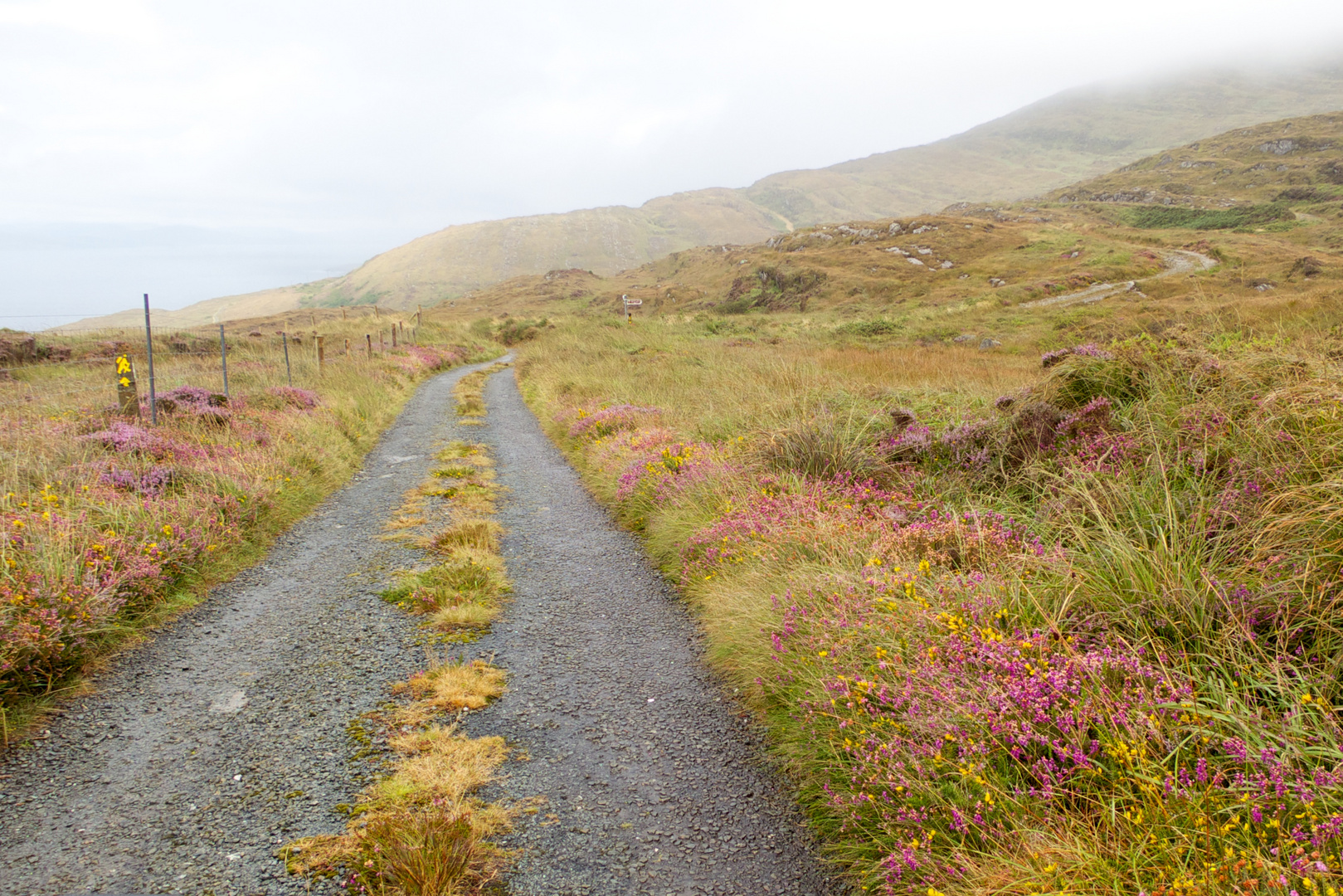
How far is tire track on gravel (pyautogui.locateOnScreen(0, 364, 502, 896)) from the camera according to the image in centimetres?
292

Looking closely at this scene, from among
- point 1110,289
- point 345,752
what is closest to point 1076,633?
point 345,752

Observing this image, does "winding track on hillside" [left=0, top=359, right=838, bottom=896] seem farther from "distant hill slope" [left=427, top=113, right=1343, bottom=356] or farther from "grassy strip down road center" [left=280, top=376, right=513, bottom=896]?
"distant hill slope" [left=427, top=113, right=1343, bottom=356]

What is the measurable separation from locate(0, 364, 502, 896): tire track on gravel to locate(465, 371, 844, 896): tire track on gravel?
0.92 m

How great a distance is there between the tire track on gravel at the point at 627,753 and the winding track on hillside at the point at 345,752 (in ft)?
0.04

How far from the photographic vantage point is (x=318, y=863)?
9.66 feet

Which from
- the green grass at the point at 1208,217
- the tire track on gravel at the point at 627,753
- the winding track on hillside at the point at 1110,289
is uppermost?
the green grass at the point at 1208,217

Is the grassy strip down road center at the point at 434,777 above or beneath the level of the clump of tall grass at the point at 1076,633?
beneath

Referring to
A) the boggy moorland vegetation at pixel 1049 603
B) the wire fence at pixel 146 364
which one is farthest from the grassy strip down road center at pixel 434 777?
the wire fence at pixel 146 364

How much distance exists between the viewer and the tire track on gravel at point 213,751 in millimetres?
2924

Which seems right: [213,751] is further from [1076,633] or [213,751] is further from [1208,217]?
[1208,217]

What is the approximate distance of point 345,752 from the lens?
378cm

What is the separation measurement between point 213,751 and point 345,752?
0.78 metres

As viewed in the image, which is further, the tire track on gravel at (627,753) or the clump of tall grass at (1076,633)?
the tire track on gravel at (627,753)

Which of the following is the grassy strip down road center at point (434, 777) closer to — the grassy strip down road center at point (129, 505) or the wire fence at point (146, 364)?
the grassy strip down road center at point (129, 505)
